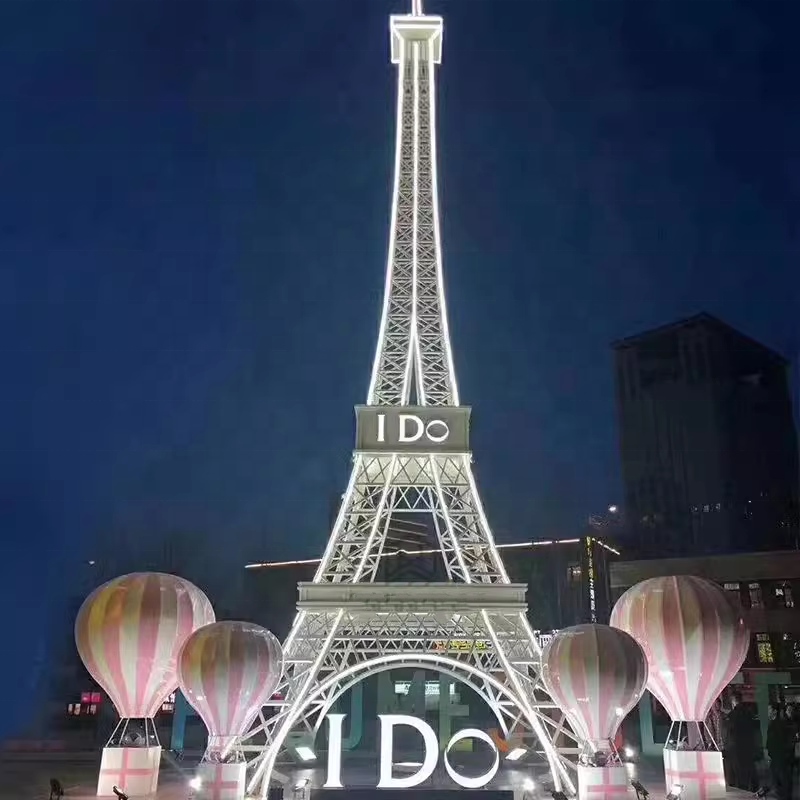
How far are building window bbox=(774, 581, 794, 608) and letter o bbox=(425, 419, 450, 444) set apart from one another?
21555 millimetres

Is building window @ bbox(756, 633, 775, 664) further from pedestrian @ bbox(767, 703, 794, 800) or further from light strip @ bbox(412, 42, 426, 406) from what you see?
light strip @ bbox(412, 42, 426, 406)

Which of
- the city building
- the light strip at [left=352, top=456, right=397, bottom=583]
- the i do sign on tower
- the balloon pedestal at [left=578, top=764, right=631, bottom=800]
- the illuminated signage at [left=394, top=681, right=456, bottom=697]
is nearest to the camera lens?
the balloon pedestal at [left=578, top=764, right=631, bottom=800]

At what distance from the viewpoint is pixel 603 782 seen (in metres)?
15.5

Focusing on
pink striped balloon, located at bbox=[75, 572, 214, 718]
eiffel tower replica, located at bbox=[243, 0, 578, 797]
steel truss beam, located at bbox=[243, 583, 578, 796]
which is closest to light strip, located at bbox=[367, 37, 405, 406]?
eiffel tower replica, located at bbox=[243, 0, 578, 797]

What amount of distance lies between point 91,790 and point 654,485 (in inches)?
1772

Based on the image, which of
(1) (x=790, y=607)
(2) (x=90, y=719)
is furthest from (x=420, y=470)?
(2) (x=90, y=719)

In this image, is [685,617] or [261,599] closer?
[685,617]

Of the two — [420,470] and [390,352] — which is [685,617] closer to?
[420,470]

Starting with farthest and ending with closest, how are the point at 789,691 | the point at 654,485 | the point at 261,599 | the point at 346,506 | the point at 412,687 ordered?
1. the point at 654,485
2. the point at 261,599
3. the point at 412,687
4. the point at 789,691
5. the point at 346,506

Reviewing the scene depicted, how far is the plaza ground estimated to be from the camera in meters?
18.2

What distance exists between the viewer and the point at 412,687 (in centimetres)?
3559

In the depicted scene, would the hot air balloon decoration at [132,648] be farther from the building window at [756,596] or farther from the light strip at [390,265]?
the building window at [756,596]

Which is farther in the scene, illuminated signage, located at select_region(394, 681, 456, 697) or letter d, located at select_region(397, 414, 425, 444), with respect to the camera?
illuminated signage, located at select_region(394, 681, 456, 697)

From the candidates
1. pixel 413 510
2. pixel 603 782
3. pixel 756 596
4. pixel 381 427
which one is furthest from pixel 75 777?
pixel 756 596
